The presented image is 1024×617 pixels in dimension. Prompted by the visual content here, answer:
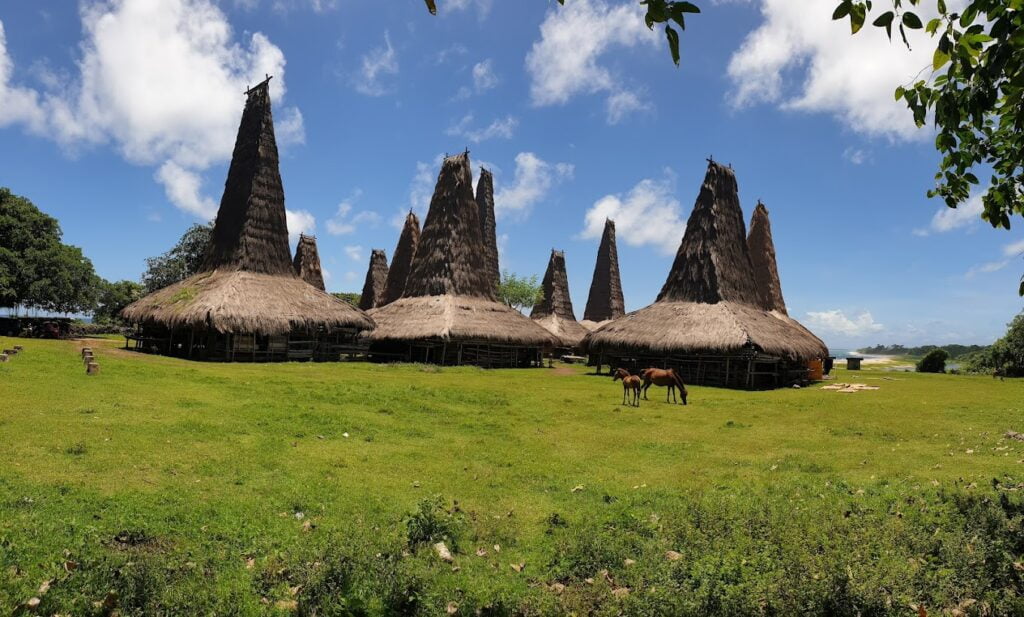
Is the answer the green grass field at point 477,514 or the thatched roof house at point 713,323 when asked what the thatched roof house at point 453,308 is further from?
the green grass field at point 477,514

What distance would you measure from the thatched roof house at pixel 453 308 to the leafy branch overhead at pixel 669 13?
27.4 metres

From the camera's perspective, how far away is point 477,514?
696 centimetres

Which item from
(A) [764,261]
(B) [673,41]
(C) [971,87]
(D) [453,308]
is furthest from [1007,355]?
(B) [673,41]

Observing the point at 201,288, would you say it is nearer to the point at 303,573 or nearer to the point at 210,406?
the point at 210,406

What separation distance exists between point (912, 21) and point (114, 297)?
64495mm

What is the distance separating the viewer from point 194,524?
610 cm

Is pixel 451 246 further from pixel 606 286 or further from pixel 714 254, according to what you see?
pixel 606 286

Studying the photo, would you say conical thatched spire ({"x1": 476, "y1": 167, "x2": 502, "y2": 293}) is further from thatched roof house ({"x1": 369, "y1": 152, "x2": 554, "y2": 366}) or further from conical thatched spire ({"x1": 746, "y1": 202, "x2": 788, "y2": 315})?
conical thatched spire ({"x1": 746, "y1": 202, "x2": 788, "y2": 315})

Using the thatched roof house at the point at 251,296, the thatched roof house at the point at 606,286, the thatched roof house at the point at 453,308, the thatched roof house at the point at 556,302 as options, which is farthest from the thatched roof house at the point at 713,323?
the thatched roof house at the point at 606,286

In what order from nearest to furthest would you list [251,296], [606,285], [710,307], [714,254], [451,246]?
[251,296] → [710,307] → [714,254] → [451,246] → [606,285]

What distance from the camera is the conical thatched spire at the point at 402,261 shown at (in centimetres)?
4422

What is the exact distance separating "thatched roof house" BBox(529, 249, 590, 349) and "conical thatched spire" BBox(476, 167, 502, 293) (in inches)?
181

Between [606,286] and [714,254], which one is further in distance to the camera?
[606,286]

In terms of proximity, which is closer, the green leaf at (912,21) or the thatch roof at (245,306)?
the green leaf at (912,21)
